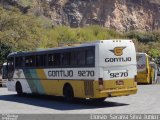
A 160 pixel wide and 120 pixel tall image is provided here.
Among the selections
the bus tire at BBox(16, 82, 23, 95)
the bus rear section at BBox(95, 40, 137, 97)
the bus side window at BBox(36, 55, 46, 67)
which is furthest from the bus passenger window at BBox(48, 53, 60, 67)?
the bus tire at BBox(16, 82, 23, 95)

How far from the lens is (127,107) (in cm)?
1912

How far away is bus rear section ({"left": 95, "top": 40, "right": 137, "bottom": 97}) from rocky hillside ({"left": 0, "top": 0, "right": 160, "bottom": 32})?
60545 millimetres

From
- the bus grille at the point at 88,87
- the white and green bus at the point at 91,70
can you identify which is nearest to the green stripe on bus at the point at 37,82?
the white and green bus at the point at 91,70

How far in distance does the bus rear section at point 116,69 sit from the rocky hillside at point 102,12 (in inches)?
2384

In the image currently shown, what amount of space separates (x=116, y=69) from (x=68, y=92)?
299cm

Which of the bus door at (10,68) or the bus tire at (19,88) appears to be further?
the bus door at (10,68)

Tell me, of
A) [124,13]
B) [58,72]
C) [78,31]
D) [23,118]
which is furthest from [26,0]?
[23,118]

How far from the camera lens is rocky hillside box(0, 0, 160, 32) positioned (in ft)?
290

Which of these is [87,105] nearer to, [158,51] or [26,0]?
[158,51]

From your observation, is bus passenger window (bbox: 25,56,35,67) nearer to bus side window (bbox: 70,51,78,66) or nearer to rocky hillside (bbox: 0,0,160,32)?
bus side window (bbox: 70,51,78,66)

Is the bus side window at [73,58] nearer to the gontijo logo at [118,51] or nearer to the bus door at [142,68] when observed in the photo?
the gontijo logo at [118,51]

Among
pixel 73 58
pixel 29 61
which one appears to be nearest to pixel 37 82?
pixel 29 61

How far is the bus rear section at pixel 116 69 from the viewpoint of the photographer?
779 inches

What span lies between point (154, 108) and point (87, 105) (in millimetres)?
3529
